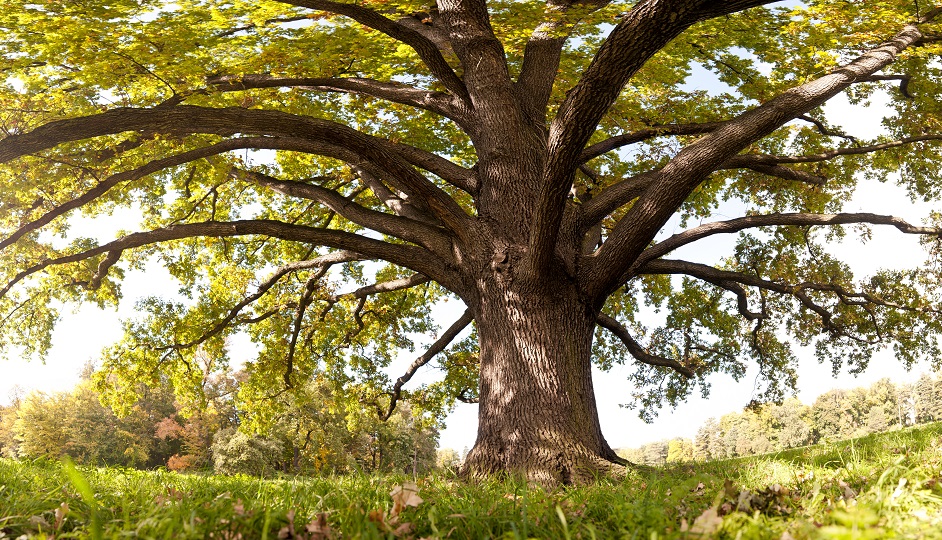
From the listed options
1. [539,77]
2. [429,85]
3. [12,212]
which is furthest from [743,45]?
[12,212]

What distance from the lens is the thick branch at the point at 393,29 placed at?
288 inches

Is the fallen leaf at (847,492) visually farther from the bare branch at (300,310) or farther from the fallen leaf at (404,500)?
the bare branch at (300,310)

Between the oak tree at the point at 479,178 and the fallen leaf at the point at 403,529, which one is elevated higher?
the oak tree at the point at 479,178

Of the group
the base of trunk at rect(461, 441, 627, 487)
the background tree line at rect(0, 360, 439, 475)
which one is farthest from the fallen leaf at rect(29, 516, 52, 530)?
the background tree line at rect(0, 360, 439, 475)

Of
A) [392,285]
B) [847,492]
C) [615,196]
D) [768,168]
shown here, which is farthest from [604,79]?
[392,285]

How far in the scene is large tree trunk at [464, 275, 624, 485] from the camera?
6.13 meters

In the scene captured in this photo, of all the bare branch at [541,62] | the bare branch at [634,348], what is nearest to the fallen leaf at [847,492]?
the bare branch at [541,62]

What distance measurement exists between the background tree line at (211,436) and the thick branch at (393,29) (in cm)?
2316

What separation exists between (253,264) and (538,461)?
9848mm

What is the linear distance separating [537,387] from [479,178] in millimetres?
3008

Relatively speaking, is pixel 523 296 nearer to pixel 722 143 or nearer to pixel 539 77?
pixel 722 143

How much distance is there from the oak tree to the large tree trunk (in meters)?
0.03

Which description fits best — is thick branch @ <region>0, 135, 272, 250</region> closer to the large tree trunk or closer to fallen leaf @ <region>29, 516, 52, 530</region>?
the large tree trunk

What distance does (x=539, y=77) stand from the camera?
8828 mm
